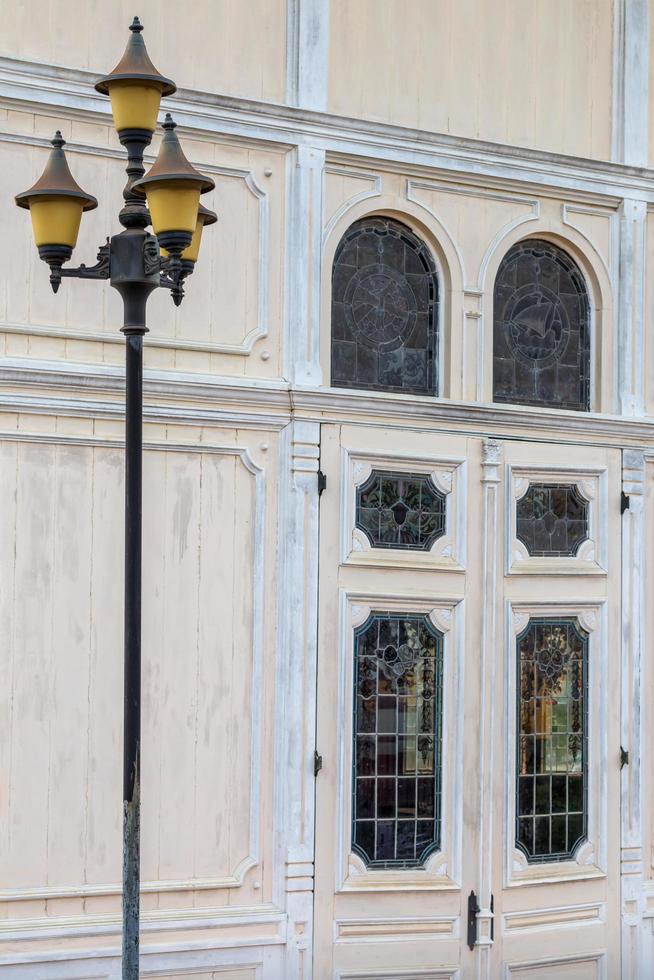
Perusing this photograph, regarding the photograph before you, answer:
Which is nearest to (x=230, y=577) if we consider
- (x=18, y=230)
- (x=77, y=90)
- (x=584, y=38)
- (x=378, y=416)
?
(x=378, y=416)

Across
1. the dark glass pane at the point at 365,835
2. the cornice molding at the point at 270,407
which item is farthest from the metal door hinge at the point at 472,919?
the cornice molding at the point at 270,407

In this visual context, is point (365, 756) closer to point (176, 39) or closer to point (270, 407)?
point (270, 407)

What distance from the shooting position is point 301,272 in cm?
721

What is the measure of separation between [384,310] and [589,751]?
2630mm

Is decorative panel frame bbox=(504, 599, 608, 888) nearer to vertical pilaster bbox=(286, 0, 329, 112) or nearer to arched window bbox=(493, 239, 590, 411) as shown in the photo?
arched window bbox=(493, 239, 590, 411)

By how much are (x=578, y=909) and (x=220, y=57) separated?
15.7 ft

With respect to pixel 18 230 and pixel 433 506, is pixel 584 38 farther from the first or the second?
pixel 18 230

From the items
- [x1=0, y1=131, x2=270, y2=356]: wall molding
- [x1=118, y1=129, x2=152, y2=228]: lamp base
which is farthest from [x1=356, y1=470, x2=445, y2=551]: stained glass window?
[x1=118, y1=129, x2=152, y2=228]: lamp base

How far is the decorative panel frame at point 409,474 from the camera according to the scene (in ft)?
23.9

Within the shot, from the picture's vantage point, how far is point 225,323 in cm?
706

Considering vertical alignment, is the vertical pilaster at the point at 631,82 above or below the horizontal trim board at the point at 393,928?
above

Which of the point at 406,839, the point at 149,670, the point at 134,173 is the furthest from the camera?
the point at 406,839

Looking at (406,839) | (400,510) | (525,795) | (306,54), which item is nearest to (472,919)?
(406,839)

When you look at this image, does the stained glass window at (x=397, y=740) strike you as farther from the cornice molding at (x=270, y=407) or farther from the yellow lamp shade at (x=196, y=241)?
the yellow lamp shade at (x=196, y=241)
